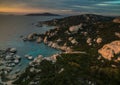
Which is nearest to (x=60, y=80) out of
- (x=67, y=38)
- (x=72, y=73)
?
(x=72, y=73)

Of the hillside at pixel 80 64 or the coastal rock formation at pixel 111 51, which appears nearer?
the hillside at pixel 80 64

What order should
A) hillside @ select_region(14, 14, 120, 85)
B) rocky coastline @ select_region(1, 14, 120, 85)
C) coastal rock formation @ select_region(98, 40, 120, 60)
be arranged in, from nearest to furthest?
1. hillside @ select_region(14, 14, 120, 85)
2. rocky coastline @ select_region(1, 14, 120, 85)
3. coastal rock formation @ select_region(98, 40, 120, 60)

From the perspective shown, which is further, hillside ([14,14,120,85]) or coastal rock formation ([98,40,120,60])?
coastal rock formation ([98,40,120,60])

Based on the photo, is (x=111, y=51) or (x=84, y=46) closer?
(x=111, y=51)

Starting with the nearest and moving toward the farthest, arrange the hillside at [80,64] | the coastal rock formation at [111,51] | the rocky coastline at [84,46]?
the hillside at [80,64] → the rocky coastline at [84,46] → the coastal rock formation at [111,51]

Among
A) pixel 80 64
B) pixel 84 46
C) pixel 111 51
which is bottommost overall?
pixel 84 46

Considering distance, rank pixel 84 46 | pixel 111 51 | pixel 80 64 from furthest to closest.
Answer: pixel 84 46
pixel 111 51
pixel 80 64

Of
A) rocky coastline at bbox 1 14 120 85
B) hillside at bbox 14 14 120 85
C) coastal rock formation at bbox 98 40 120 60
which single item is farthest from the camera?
coastal rock formation at bbox 98 40 120 60

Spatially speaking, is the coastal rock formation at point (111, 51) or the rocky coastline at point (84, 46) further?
the coastal rock formation at point (111, 51)

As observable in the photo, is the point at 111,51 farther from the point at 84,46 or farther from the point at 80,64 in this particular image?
the point at 84,46

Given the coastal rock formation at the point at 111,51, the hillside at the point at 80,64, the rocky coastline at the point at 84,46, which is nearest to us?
the hillside at the point at 80,64

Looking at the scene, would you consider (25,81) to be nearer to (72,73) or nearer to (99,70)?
(72,73)

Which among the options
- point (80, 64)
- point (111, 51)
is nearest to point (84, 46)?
point (111, 51)
